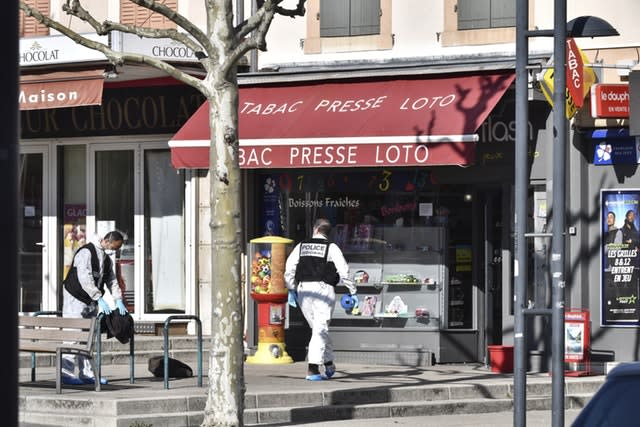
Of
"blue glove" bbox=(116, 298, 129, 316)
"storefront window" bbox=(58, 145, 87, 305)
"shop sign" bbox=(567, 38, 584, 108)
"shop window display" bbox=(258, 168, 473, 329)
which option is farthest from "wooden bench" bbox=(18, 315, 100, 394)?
"shop sign" bbox=(567, 38, 584, 108)

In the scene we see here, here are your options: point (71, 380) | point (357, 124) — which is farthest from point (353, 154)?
point (71, 380)

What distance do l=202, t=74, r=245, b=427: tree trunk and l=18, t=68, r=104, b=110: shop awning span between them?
19.3ft

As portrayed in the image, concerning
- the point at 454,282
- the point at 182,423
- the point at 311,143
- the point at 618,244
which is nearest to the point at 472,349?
the point at 454,282

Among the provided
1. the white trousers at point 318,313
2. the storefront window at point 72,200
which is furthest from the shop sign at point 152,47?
the white trousers at point 318,313

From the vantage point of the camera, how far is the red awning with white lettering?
15.9m

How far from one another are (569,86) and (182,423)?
5747 mm

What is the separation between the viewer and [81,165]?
20.0 metres

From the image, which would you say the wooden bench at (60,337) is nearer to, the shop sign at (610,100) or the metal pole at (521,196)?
the metal pole at (521,196)

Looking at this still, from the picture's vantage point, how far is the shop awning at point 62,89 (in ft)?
58.0

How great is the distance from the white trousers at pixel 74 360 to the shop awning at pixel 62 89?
3.47 m

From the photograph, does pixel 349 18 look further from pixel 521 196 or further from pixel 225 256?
pixel 521 196

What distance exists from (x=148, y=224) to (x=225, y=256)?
7.78m

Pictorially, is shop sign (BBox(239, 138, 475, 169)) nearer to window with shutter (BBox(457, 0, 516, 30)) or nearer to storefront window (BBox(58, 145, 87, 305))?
window with shutter (BBox(457, 0, 516, 30))

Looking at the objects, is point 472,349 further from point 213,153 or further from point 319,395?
point 213,153
